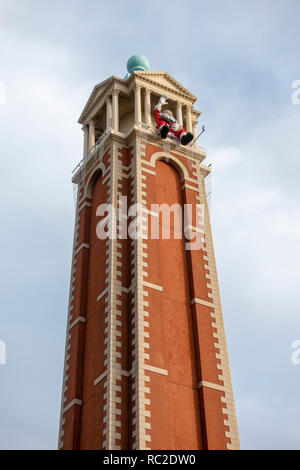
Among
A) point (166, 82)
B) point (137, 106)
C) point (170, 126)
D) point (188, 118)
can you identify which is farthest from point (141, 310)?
point (166, 82)

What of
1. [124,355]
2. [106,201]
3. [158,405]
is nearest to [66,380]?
[124,355]

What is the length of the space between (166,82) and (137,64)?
10.2 feet

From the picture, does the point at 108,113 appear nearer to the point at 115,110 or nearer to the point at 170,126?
the point at 115,110

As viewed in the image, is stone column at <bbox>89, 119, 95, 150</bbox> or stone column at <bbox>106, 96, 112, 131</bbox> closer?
stone column at <bbox>106, 96, 112, 131</bbox>

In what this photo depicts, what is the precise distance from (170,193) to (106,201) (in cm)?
495

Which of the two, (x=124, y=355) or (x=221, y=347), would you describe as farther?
(x=221, y=347)

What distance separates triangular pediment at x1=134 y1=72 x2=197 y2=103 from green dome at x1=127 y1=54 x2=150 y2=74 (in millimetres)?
1838

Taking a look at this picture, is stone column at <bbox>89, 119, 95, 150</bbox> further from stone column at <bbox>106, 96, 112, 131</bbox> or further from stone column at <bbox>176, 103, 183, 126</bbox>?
stone column at <bbox>176, 103, 183, 126</bbox>

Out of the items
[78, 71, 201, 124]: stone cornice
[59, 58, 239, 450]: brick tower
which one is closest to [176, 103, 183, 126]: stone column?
[59, 58, 239, 450]: brick tower

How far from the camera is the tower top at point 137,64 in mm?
59281

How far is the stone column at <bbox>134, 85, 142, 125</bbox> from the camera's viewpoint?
53688mm

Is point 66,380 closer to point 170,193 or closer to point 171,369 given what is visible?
point 171,369
